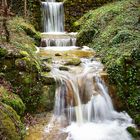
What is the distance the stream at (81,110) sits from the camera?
29.4 ft

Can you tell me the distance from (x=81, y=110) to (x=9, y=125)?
310cm

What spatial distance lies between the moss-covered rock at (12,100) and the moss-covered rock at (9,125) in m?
0.51

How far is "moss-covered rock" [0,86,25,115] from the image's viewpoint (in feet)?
28.5

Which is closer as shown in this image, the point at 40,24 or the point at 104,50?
the point at 104,50

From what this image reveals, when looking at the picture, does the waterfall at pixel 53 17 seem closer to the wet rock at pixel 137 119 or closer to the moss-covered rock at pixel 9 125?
the wet rock at pixel 137 119

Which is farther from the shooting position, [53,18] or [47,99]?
[53,18]

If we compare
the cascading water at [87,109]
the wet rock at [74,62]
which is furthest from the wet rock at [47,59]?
the cascading water at [87,109]

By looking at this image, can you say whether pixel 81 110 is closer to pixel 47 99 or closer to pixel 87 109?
pixel 87 109

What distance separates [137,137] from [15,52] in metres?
4.78

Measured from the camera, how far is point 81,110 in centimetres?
997

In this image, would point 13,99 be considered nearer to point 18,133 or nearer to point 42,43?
point 18,133

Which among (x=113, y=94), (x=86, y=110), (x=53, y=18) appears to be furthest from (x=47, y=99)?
(x=53, y=18)

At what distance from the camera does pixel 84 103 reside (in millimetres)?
10188

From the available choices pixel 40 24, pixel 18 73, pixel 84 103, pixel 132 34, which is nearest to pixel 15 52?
pixel 18 73
